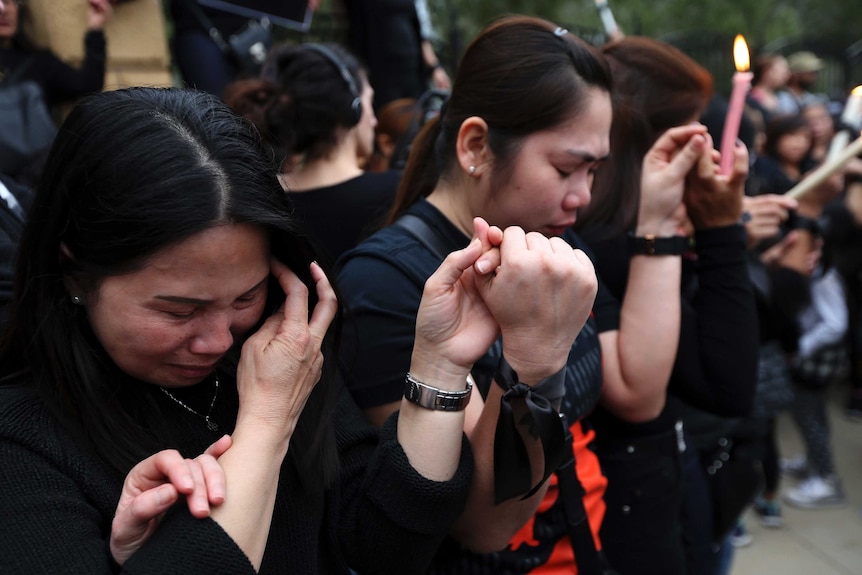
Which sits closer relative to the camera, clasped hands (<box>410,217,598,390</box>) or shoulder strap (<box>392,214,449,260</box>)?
clasped hands (<box>410,217,598,390</box>)

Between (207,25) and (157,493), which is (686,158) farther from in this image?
(207,25)

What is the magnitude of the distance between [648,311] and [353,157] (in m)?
1.44

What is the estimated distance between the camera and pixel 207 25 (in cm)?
440

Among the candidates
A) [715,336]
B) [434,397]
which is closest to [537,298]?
[434,397]

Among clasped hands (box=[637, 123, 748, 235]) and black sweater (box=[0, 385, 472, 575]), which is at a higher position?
clasped hands (box=[637, 123, 748, 235])

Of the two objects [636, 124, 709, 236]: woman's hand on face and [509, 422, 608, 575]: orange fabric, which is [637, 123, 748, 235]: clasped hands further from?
[509, 422, 608, 575]: orange fabric

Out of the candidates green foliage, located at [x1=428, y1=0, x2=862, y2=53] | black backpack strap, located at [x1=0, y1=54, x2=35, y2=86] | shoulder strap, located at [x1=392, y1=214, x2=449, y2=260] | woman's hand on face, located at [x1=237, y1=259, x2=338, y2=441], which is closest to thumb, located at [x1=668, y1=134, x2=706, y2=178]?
shoulder strap, located at [x1=392, y1=214, x2=449, y2=260]

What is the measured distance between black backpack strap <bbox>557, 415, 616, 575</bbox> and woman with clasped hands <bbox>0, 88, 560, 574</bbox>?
0.38 m

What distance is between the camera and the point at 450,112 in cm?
203

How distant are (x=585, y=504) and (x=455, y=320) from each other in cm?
75

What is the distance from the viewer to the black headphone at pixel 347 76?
3098 millimetres

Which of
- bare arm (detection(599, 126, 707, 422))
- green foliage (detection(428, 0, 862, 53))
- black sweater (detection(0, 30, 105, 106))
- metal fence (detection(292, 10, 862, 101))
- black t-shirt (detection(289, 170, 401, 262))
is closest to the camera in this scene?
bare arm (detection(599, 126, 707, 422))

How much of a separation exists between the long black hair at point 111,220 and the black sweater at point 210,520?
5cm

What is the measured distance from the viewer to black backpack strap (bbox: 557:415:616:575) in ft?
6.08
